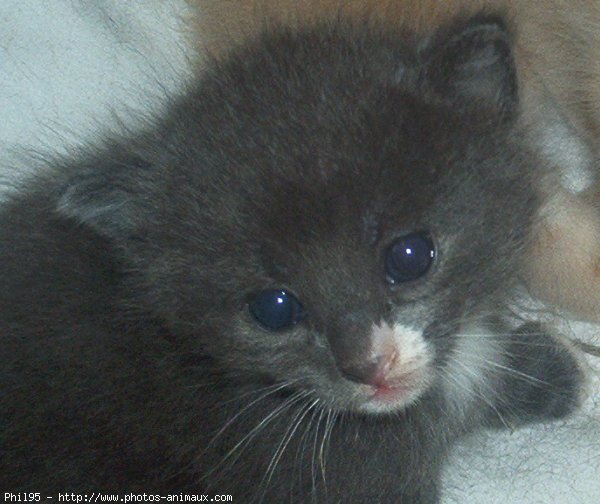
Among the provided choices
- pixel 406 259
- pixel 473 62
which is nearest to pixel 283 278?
pixel 406 259

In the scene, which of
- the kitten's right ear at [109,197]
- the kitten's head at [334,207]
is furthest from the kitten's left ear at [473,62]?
the kitten's right ear at [109,197]

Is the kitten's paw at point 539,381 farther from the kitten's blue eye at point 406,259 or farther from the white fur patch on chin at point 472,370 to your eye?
the kitten's blue eye at point 406,259

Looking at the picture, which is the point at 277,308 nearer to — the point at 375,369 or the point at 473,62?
the point at 375,369

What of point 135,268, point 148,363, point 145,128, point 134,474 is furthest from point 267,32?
point 134,474

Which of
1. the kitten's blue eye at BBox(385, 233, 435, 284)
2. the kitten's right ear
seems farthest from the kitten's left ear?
the kitten's right ear

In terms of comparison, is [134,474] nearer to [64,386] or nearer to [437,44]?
[64,386]

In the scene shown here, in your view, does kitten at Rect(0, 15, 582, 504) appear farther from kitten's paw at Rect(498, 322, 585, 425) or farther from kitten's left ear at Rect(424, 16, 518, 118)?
kitten's paw at Rect(498, 322, 585, 425)
